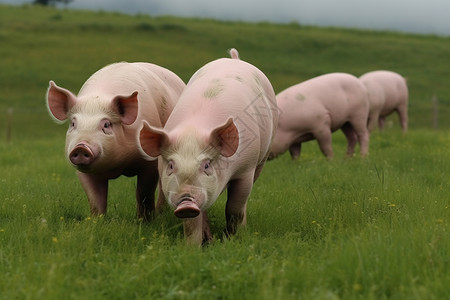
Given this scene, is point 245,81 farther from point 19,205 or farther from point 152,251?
point 19,205

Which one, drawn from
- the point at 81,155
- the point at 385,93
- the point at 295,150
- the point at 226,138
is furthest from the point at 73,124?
the point at 385,93

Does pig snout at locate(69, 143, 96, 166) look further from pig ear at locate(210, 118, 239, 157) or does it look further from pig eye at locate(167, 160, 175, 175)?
pig ear at locate(210, 118, 239, 157)

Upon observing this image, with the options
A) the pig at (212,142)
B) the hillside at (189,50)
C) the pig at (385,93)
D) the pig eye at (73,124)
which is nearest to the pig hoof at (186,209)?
the pig at (212,142)

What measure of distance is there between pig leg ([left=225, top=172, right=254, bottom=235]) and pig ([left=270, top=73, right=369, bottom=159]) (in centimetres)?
458

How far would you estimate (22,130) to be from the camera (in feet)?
66.6

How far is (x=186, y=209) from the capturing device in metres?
4.02

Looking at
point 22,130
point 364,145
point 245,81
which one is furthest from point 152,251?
point 22,130

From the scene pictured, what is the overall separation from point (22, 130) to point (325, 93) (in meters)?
13.0

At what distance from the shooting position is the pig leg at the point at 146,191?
5.82 m

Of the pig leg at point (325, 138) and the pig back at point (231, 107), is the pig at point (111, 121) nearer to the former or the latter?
the pig back at point (231, 107)

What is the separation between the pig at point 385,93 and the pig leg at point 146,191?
978cm

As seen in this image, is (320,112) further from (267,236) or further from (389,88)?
(389,88)

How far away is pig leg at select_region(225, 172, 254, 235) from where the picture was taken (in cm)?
500

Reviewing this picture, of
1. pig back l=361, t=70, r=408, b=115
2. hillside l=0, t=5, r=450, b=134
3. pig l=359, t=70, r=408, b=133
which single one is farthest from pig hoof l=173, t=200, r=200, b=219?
hillside l=0, t=5, r=450, b=134
